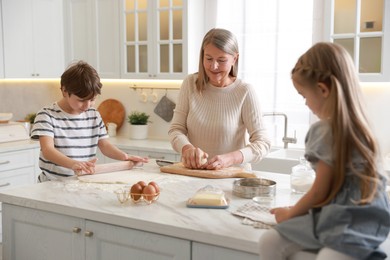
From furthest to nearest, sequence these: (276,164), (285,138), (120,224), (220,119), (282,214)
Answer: (285,138)
(276,164)
(220,119)
(120,224)
(282,214)

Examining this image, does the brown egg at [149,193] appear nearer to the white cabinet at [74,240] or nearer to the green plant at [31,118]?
the white cabinet at [74,240]

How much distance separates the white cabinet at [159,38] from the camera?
160 inches

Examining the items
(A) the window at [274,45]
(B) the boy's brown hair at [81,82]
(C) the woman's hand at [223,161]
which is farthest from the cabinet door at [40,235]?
(A) the window at [274,45]

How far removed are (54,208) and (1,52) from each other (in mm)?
3114

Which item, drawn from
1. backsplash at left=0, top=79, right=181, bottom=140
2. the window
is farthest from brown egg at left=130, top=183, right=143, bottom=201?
backsplash at left=0, top=79, right=181, bottom=140

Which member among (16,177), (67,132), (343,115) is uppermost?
(343,115)

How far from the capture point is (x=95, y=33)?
4578 millimetres

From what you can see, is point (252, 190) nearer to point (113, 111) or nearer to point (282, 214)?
point (282, 214)

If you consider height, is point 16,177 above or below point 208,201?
below

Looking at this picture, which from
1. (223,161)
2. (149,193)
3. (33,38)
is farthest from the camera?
(33,38)

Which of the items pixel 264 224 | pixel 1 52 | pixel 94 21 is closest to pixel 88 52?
pixel 94 21

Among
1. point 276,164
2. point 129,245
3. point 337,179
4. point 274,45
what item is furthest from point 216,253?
point 274,45

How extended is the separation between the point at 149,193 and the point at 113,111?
3.14 m

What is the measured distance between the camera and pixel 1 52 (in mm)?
4539
